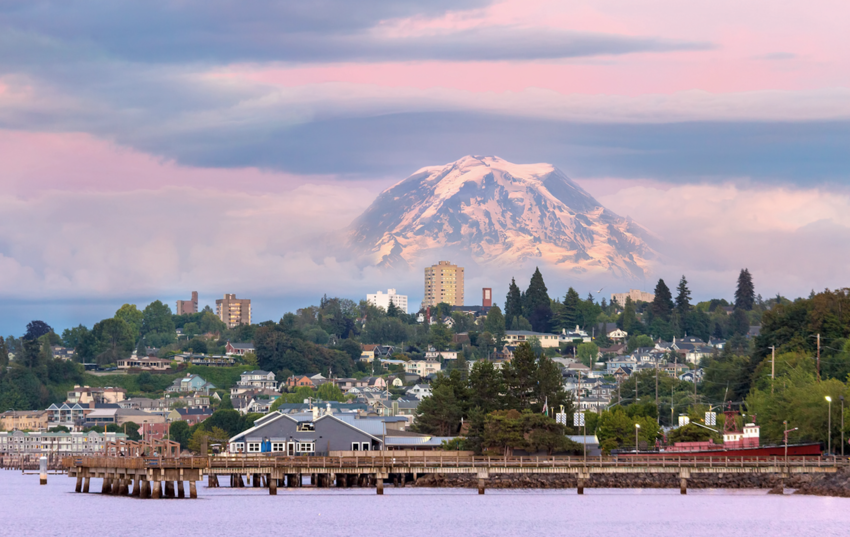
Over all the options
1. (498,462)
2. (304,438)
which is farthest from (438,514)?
(304,438)

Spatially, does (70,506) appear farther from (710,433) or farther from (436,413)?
(710,433)

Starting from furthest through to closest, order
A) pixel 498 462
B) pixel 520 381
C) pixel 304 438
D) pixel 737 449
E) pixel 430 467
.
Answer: pixel 520 381 < pixel 304 438 < pixel 737 449 < pixel 498 462 < pixel 430 467

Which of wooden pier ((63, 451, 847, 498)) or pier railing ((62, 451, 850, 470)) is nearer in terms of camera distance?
wooden pier ((63, 451, 847, 498))

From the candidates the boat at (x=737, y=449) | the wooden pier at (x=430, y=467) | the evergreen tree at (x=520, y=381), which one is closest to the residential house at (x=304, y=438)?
the wooden pier at (x=430, y=467)

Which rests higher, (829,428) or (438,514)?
(829,428)

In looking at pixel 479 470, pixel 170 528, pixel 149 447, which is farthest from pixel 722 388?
pixel 170 528

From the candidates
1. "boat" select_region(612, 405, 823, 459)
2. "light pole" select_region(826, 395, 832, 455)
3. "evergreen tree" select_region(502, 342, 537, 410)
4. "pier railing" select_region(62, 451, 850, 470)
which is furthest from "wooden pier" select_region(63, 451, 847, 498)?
"evergreen tree" select_region(502, 342, 537, 410)

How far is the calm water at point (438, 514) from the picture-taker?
267 ft

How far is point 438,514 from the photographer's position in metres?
91.2

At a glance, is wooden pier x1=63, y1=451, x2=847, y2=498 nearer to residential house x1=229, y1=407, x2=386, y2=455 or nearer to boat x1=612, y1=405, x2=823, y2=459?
boat x1=612, y1=405, x2=823, y2=459

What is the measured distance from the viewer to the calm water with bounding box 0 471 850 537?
267 feet

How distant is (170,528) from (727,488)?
52.1m

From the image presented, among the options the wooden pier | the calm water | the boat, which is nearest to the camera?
the calm water

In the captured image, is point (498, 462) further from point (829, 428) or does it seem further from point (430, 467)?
point (829, 428)
